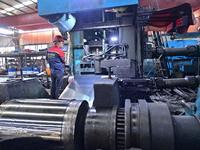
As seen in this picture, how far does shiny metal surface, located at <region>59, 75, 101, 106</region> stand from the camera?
211 cm

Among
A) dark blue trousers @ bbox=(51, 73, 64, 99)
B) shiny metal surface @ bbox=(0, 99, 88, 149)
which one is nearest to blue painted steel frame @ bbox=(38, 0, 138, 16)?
dark blue trousers @ bbox=(51, 73, 64, 99)

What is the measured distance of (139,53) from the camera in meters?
3.02

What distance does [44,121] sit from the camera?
0.68 m

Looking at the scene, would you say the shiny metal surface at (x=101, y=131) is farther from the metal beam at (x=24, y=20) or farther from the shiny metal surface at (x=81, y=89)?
the metal beam at (x=24, y=20)

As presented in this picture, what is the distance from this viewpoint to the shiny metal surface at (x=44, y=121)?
646mm

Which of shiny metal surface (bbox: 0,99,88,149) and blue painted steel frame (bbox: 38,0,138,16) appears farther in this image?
blue painted steel frame (bbox: 38,0,138,16)

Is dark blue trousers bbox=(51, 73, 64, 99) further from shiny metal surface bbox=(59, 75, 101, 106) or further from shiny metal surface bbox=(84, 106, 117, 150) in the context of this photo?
shiny metal surface bbox=(84, 106, 117, 150)

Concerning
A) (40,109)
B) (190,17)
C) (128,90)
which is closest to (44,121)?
(40,109)

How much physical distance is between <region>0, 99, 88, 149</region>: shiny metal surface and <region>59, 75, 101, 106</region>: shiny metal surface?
125 centimetres

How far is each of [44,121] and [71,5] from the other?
2.41 meters

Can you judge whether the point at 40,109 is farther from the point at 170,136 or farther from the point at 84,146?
the point at 170,136

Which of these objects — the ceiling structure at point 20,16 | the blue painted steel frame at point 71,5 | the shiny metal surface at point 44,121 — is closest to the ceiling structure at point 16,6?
the ceiling structure at point 20,16

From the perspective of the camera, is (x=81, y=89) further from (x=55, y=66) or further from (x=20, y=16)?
(x=20, y=16)

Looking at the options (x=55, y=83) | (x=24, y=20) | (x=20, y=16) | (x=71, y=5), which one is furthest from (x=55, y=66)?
(x=20, y=16)
